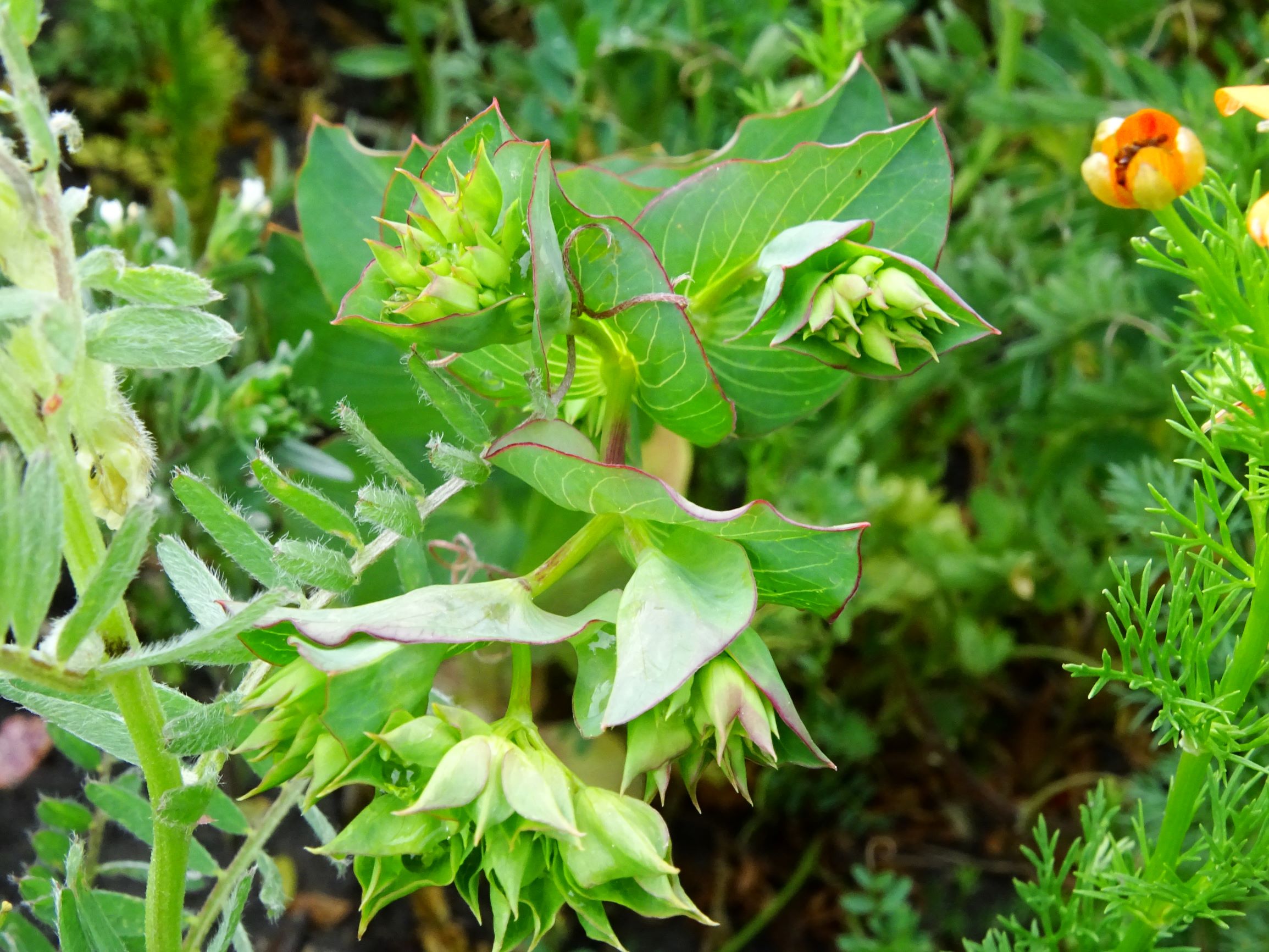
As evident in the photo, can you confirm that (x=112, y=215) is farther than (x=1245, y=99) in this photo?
Yes

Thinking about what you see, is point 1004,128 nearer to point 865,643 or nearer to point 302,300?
point 865,643

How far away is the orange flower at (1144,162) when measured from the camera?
53 cm

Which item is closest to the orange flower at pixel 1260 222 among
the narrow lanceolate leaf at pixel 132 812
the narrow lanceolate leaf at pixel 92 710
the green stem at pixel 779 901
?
the narrow lanceolate leaf at pixel 92 710

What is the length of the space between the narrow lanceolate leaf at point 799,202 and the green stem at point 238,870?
337 millimetres

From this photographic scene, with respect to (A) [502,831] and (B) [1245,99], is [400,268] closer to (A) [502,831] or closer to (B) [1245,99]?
(A) [502,831]

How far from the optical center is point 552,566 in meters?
0.53

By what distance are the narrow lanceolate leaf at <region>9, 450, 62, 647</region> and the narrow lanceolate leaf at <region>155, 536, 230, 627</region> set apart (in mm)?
96

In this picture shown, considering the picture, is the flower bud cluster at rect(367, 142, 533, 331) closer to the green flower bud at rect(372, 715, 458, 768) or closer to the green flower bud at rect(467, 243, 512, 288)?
the green flower bud at rect(467, 243, 512, 288)

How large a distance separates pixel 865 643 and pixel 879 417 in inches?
10.5

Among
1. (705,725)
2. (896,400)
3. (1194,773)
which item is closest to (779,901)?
(896,400)

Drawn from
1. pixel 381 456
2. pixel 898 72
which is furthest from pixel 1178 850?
pixel 898 72

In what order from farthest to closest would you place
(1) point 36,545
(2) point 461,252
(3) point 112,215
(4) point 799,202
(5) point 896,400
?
(5) point 896,400 → (3) point 112,215 → (4) point 799,202 → (2) point 461,252 → (1) point 36,545

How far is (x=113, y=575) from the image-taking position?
418 millimetres

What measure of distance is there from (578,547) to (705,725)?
0.11 m
